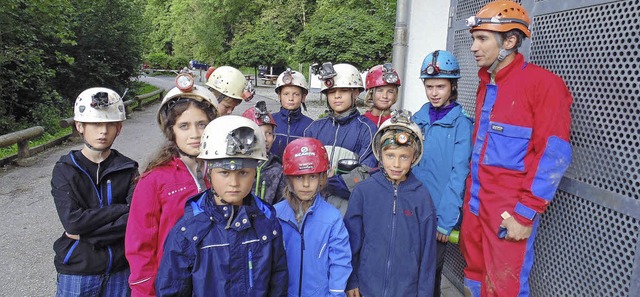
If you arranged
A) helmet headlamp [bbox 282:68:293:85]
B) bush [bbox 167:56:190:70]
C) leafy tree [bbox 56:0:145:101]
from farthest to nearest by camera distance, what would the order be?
bush [bbox 167:56:190:70] < leafy tree [bbox 56:0:145:101] < helmet headlamp [bbox 282:68:293:85]

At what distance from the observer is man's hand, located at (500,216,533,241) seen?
2.86m

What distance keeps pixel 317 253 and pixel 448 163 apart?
4.29 feet

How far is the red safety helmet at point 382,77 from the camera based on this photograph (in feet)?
13.6

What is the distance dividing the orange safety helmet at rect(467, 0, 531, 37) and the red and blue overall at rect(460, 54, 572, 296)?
9.4 inches

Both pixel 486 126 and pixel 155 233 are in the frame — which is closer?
pixel 155 233

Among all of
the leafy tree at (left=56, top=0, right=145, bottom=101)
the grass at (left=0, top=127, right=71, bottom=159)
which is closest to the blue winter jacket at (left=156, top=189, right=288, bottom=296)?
the grass at (left=0, top=127, right=71, bottom=159)

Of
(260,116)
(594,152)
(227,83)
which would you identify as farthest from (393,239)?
(227,83)

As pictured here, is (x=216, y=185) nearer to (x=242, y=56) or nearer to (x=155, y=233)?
(x=155, y=233)

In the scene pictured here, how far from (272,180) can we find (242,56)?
97.0 feet

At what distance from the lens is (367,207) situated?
3.09 meters

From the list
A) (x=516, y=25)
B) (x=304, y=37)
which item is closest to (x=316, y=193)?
(x=516, y=25)

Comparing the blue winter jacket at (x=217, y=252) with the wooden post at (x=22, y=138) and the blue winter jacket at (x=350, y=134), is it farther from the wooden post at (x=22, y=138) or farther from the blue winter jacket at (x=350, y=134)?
the wooden post at (x=22, y=138)

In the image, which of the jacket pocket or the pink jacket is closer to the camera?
the pink jacket

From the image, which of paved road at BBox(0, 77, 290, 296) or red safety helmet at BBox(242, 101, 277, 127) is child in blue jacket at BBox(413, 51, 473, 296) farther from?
paved road at BBox(0, 77, 290, 296)
